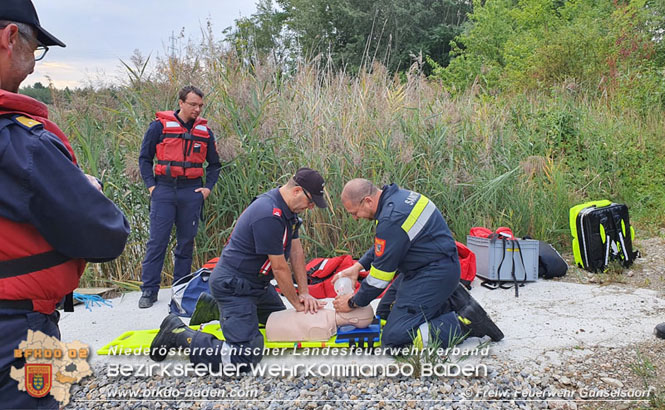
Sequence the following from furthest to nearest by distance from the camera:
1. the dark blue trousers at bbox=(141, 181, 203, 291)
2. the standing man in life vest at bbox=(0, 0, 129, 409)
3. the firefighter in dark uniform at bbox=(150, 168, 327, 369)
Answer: the dark blue trousers at bbox=(141, 181, 203, 291)
the firefighter in dark uniform at bbox=(150, 168, 327, 369)
the standing man in life vest at bbox=(0, 0, 129, 409)

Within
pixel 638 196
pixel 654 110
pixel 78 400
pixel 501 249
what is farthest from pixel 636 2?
pixel 78 400

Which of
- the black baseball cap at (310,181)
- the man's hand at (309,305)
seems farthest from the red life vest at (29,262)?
the man's hand at (309,305)

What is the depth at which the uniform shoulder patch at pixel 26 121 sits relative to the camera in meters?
1.37

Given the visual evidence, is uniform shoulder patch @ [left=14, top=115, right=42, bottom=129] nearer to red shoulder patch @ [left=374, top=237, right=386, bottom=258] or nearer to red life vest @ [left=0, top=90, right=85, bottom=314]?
red life vest @ [left=0, top=90, right=85, bottom=314]

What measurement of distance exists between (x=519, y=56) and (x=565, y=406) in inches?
476

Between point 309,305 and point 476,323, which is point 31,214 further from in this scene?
point 476,323

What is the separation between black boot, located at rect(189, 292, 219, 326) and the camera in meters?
3.66

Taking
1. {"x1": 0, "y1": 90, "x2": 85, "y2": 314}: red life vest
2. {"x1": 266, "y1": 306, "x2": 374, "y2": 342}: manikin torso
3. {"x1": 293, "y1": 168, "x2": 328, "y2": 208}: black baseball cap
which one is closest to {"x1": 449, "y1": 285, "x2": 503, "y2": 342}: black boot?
{"x1": 266, "y1": 306, "x2": 374, "y2": 342}: manikin torso

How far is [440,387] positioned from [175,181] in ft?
9.55

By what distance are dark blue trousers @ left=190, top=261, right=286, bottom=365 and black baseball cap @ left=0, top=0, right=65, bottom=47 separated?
198 centimetres

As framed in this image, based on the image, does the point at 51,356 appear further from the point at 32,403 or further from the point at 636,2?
the point at 636,2

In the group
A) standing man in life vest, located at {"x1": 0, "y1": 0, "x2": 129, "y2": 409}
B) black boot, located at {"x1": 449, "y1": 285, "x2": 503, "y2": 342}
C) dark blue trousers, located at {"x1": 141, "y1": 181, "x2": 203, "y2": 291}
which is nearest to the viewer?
standing man in life vest, located at {"x1": 0, "y1": 0, "x2": 129, "y2": 409}

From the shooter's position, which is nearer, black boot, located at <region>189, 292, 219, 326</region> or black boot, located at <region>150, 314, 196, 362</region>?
black boot, located at <region>150, 314, 196, 362</region>

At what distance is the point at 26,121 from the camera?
4.55 ft
